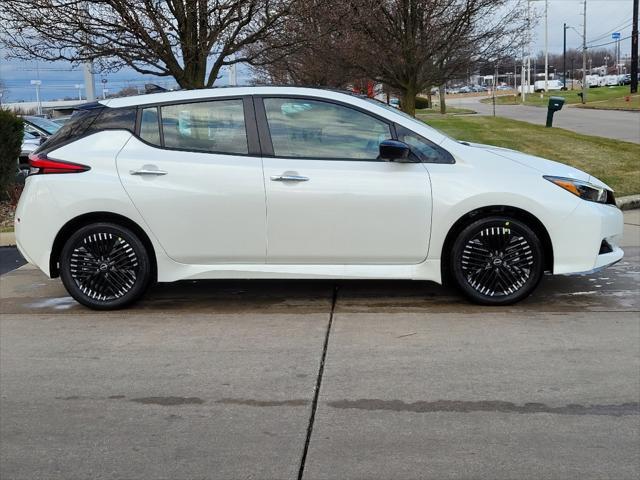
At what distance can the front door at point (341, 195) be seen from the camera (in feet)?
18.6

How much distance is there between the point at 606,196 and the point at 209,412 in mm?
3697

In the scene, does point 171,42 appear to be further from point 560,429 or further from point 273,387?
point 560,429

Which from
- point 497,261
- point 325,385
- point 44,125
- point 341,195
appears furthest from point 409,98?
point 325,385

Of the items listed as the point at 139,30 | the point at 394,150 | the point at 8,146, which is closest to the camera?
the point at 394,150

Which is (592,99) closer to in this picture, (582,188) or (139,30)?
(139,30)

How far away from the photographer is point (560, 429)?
12.5 ft

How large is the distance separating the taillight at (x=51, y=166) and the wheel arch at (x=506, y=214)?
→ 2.86m

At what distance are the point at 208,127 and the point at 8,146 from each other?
22.2ft

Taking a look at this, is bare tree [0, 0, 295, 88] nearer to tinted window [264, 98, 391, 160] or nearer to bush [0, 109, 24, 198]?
bush [0, 109, 24, 198]

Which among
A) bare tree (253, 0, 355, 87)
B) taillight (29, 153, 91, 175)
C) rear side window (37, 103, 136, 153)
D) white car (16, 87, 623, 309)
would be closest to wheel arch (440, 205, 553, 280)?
white car (16, 87, 623, 309)

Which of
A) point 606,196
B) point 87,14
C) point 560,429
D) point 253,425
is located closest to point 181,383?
point 253,425

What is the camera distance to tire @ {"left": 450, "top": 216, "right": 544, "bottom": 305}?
5699mm

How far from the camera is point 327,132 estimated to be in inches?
230

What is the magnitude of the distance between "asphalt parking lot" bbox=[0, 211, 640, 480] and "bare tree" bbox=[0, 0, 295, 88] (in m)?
4.62
